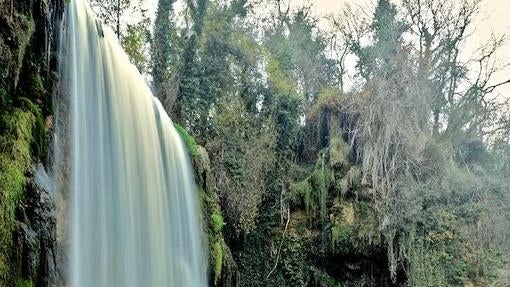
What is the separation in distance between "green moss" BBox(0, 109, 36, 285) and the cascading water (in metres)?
0.85

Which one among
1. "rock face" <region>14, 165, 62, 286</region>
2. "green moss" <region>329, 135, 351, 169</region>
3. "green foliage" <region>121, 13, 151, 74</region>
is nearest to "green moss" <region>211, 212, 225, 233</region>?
"green moss" <region>329, 135, 351, 169</region>

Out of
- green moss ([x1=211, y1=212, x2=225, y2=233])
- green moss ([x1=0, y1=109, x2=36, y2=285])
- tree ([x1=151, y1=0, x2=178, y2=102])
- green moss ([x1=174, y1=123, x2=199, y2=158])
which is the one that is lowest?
green moss ([x1=211, y1=212, x2=225, y2=233])

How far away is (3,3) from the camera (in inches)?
230

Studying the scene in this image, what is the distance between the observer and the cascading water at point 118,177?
6.80 metres

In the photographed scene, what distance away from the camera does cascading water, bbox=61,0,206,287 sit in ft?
22.3

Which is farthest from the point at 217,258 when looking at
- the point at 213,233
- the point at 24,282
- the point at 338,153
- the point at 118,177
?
the point at 24,282

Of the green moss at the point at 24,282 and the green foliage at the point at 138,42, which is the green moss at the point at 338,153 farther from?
the green moss at the point at 24,282

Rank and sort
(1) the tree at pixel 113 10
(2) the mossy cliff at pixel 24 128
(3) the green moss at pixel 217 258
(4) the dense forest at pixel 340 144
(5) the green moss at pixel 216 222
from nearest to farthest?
(2) the mossy cliff at pixel 24 128 < (3) the green moss at pixel 217 258 < (5) the green moss at pixel 216 222 < (4) the dense forest at pixel 340 144 < (1) the tree at pixel 113 10

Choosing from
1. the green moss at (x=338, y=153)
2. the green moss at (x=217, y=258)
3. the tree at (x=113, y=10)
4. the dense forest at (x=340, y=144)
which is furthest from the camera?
the tree at (x=113, y=10)

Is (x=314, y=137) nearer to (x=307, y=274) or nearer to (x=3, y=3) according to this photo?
(x=307, y=274)

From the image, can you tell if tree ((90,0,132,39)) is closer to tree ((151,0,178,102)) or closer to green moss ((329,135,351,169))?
tree ((151,0,178,102))

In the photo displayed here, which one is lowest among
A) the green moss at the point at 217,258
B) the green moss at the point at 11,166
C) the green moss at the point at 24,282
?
the green moss at the point at 217,258

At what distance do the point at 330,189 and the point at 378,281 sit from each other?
3374mm

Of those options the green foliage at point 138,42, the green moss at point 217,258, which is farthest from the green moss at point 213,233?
the green foliage at point 138,42
